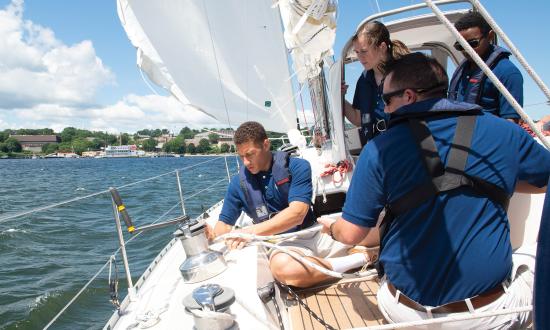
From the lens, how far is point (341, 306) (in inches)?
81.7

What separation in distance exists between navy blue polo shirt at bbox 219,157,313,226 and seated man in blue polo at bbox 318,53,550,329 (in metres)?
1.03

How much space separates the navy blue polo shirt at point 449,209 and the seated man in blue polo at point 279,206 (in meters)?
0.93

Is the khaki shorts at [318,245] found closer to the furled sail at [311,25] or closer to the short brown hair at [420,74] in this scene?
the short brown hair at [420,74]

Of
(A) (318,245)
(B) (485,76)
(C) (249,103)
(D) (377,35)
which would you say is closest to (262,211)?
(A) (318,245)

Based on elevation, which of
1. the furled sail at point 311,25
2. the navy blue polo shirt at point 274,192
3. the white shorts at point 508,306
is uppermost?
the furled sail at point 311,25

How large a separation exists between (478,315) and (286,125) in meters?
5.01

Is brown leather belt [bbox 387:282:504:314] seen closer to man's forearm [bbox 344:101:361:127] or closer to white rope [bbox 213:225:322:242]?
white rope [bbox 213:225:322:242]

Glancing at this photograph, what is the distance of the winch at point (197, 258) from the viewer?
6.06 feet

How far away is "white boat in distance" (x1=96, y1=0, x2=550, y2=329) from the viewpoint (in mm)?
1765

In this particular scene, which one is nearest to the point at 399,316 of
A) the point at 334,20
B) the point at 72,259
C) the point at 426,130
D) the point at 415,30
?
the point at 426,130

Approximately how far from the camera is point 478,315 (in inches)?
46.2

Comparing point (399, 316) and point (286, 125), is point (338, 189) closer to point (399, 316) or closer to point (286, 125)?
point (399, 316)

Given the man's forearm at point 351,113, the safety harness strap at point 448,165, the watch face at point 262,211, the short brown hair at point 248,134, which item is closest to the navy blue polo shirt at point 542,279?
the safety harness strap at point 448,165

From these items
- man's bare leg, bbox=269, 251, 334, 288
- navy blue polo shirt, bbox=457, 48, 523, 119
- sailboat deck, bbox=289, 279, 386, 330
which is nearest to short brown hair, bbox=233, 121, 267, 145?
man's bare leg, bbox=269, 251, 334, 288
